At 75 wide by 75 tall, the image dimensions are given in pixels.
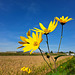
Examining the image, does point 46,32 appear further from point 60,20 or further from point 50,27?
point 60,20

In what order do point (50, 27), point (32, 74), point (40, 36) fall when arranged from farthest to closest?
point (32, 74) → point (50, 27) → point (40, 36)

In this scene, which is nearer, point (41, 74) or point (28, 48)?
point (28, 48)

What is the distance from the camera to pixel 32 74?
349 centimetres

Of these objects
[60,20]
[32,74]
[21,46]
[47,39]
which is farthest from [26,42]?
[32,74]

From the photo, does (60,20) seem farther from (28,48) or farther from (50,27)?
(28,48)

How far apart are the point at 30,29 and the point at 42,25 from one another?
19 centimetres

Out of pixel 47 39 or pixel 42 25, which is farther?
pixel 42 25

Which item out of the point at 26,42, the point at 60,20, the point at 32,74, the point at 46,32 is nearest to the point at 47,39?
the point at 46,32

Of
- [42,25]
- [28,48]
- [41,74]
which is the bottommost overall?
[41,74]

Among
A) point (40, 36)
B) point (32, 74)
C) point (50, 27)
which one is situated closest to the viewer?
point (40, 36)

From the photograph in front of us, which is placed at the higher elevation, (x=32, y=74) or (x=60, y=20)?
(x=60, y=20)

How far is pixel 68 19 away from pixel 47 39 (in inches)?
13.2

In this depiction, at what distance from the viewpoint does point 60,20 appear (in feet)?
2.91

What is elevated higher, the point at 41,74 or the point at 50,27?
the point at 50,27
